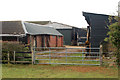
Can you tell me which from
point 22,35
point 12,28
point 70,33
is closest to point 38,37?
point 12,28

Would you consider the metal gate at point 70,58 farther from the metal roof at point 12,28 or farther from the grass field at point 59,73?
the metal roof at point 12,28

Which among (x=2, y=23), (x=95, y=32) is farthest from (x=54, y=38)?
(x=95, y=32)

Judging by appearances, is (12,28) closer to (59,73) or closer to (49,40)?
(49,40)

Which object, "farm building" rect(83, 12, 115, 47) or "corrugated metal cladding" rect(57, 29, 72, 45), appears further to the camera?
"corrugated metal cladding" rect(57, 29, 72, 45)

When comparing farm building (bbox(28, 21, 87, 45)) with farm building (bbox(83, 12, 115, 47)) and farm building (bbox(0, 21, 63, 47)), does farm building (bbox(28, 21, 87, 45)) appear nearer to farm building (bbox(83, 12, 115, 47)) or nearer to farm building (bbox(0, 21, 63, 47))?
farm building (bbox(0, 21, 63, 47))

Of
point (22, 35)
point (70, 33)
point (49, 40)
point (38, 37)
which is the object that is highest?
point (70, 33)

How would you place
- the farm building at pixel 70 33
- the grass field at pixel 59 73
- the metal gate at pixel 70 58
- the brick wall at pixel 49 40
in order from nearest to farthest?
the grass field at pixel 59 73 → the metal gate at pixel 70 58 → the brick wall at pixel 49 40 → the farm building at pixel 70 33

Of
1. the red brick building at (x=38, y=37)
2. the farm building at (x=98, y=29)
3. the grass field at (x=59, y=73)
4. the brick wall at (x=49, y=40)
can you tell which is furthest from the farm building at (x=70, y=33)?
the grass field at (x=59, y=73)

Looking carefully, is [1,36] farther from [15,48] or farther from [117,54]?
[117,54]

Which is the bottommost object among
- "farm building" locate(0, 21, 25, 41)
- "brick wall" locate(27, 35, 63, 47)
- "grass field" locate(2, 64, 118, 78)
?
"grass field" locate(2, 64, 118, 78)

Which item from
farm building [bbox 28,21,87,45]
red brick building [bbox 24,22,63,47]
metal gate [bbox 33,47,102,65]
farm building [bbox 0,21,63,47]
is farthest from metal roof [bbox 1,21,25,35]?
farm building [bbox 28,21,87,45]

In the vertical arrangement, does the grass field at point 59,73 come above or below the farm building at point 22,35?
below

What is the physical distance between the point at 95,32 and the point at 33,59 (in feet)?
22.8

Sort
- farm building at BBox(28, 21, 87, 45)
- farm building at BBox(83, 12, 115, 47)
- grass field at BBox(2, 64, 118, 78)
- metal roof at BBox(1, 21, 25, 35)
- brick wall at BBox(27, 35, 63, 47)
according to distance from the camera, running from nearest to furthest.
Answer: grass field at BBox(2, 64, 118, 78) → farm building at BBox(83, 12, 115, 47) → metal roof at BBox(1, 21, 25, 35) → brick wall at BBox(27, 35, 63, 47) → farm building at BBox(28, 21, 87, 45)
